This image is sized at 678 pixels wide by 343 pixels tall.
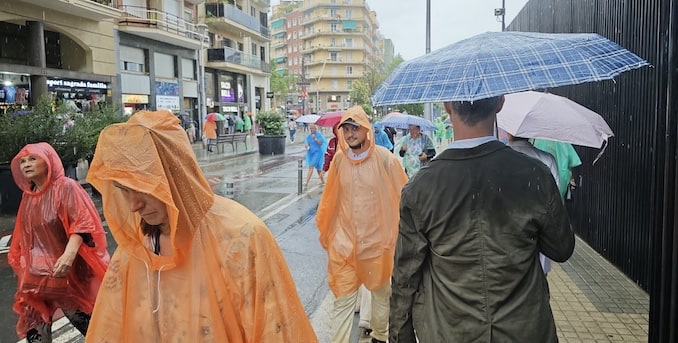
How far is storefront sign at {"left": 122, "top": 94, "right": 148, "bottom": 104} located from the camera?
84.6 feet

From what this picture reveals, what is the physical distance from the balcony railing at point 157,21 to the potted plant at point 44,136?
15.4m

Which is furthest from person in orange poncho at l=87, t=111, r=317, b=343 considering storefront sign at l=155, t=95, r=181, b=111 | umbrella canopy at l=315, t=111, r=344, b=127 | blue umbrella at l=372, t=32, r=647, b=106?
storefront sign at l=155, t=95, r=181, b=111

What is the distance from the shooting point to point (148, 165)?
5.83ft

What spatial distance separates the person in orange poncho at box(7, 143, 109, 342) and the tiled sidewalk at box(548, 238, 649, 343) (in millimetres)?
3595

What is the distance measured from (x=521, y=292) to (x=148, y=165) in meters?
1.45

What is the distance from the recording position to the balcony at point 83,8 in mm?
18625

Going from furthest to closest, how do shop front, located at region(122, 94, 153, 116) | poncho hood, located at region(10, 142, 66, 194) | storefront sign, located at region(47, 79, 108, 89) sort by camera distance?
shop front, located at region(122, 94, 153, 116) < storefront sign, located at region(47, 79, 108, 89) < poncho hood, located at region(10, 142, 66, 194)

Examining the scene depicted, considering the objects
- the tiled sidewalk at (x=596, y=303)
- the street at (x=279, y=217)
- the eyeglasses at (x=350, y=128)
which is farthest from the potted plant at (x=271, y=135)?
the eyeglasses at (x=350, y=128)

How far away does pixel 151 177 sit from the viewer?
5.83 ft

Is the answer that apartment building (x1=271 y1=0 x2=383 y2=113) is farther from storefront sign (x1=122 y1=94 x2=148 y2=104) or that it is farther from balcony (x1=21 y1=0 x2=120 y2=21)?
balcony (x1=21 y1=0 x2=120 y2=21)

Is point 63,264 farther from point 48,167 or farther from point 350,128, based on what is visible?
point 350,128

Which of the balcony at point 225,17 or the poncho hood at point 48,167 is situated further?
the balcony at point 225,17

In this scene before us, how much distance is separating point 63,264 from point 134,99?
81.6 feet

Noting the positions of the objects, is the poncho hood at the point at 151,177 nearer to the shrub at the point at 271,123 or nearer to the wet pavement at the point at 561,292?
the wet pavement at the point at 561,292
